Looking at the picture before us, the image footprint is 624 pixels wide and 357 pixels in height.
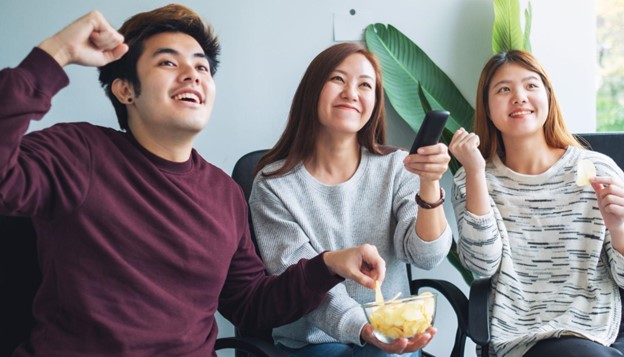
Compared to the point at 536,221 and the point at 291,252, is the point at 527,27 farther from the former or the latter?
the point at 291,252

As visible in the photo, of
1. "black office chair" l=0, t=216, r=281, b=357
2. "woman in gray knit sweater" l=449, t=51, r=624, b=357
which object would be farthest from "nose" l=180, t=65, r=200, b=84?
"woman in gray knit sweater" l=449, t=51, r=624, b=357

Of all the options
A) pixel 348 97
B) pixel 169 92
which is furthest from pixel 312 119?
pixel 169 92

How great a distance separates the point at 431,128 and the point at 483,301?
1.77 ft

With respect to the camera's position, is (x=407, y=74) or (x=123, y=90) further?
(x=407, y=74)

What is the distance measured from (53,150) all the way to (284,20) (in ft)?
4.00

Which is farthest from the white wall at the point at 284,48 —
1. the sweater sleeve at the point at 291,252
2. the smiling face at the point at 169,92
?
the smiling face at the point at 169,92

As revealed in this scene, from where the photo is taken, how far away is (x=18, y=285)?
1376 mm

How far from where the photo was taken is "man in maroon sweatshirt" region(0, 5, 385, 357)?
110 centimetres

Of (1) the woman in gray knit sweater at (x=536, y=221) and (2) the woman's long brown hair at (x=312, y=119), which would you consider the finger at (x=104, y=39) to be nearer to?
Result: (2) the woman's long brown hair at (x=312, y=119)

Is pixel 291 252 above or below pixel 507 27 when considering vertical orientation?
below

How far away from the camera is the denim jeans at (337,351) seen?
4.81 feet

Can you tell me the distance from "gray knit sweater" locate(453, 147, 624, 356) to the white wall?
61 centimetres

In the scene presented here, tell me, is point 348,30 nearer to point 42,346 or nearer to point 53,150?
point 53,150

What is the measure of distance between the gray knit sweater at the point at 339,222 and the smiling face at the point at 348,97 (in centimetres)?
14
